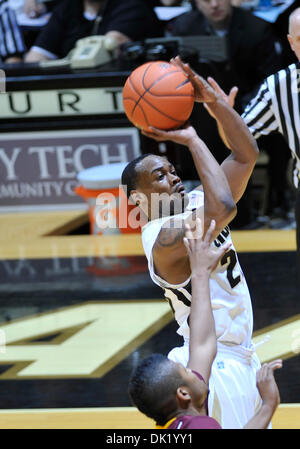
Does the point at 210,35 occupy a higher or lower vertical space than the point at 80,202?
higher

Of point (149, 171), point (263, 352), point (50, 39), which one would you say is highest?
point (149, 171)

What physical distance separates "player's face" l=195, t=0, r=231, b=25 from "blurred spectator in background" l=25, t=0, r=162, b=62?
685 mm

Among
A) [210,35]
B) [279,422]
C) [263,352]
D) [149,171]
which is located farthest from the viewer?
[210,35]

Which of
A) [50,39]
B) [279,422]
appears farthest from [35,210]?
[279,422]

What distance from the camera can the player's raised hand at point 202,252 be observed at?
10.3 ft

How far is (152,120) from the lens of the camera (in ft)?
12.2

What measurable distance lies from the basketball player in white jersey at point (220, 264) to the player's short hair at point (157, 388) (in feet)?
1.79

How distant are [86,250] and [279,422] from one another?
135 inches

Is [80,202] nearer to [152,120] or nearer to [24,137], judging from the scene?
[24,137]

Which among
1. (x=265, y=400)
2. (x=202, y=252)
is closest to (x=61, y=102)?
(x=202, y=252)

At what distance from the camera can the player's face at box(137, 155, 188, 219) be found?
3.48m

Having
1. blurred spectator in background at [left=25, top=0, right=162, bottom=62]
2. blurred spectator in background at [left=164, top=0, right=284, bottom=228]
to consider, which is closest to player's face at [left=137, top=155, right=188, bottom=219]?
blurred spectator in background at [left=164, top=0, right=284, bottom=228]

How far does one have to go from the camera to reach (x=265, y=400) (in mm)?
2975

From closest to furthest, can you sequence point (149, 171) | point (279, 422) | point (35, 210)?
point (149, 171), point (279, 422), point (35, 210)
